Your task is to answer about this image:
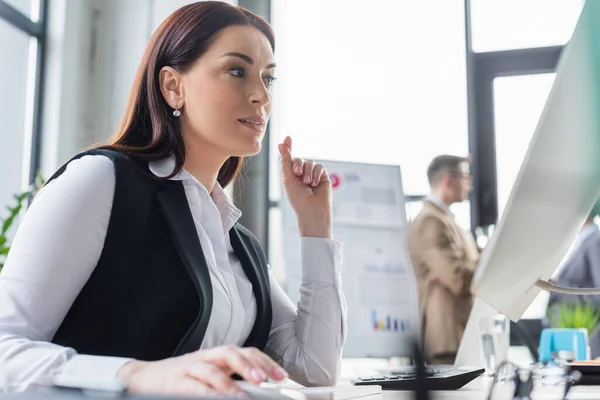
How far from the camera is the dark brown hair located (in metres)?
1.41

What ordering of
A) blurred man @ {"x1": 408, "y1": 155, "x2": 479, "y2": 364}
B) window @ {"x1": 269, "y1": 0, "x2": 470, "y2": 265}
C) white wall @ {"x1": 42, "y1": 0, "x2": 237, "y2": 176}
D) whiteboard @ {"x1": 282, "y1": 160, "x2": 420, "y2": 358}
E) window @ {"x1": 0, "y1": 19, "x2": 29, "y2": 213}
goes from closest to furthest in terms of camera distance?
whiteboard @ {"x1": 282, "y1": 160, "x2": 420, "y2": 358}
blurred man @ {"x1": 408, "y1": 155, "x2": 479, "y2": 364}
window @ {"x1": 0, "y1": 19, "x2": 29, "y2": 213}
white wall @ {"x1": 42, "y1": 0, "x2": 237, "y2": 176}
window @ {"x1": 269, "y1": 0, "x2": 470, "y2": 265}

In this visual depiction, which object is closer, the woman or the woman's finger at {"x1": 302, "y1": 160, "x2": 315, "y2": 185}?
the woman

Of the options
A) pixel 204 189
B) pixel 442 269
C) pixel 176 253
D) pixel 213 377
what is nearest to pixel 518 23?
pixel 442 269

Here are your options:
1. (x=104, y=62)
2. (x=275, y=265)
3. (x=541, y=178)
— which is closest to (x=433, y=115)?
(x=275, y=265)

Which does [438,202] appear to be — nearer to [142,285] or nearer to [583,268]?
[583,268]

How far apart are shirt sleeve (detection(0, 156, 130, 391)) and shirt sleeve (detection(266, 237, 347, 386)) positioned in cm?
52

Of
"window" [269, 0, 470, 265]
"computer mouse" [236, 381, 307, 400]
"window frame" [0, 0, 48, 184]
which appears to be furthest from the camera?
"window" [269, 0, 470, 265]

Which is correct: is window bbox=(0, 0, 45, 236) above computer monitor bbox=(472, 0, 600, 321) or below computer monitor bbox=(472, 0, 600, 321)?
above

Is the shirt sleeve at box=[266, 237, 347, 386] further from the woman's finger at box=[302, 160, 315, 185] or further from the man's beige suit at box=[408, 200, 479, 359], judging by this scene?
the man's beige suit at box=[408, 200, 479, 359]

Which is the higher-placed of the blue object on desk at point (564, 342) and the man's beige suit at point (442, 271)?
the man's beige suit at point (442, 271)

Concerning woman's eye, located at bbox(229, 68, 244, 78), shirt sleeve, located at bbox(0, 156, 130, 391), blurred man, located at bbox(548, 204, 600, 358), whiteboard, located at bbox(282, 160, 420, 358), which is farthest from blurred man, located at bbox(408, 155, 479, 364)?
shirt sleeve, located at bbox(0, 156, 130, 391)

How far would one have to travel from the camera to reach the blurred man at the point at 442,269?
3518mm

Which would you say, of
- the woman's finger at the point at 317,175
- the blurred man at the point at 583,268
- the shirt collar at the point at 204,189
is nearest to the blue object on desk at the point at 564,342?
the woman's finger at the point at 317,175

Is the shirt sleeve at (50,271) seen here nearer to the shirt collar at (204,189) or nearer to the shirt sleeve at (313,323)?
the shirt collar at (204,189)
